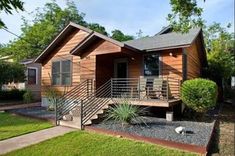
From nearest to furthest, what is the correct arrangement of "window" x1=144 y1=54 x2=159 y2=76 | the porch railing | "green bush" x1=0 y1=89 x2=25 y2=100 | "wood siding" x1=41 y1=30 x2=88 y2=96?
the porch railing, "window" x1=144 y1=54 x2=159 y2=76, "wood siding" x1=41 y1=30 x2=88 y2=96, "green bush" x1=0 y1=89 x2=25 y2=100

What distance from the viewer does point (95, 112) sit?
10.5 m

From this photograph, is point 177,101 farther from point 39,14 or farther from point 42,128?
point 39,14

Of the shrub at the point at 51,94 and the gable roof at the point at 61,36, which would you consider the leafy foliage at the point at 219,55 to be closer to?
the gable roof at the point at 61,36

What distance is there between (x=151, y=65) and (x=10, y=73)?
13.7 metres

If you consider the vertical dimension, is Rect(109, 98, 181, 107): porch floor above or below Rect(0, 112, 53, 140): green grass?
above

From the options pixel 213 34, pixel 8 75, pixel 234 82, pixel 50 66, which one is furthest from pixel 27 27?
pixel 234 82

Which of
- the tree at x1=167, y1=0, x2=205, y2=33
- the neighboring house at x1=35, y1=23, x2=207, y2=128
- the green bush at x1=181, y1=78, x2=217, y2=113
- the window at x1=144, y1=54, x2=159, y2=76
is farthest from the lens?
the window at x1=144, y1=54, x2=159, y2=76

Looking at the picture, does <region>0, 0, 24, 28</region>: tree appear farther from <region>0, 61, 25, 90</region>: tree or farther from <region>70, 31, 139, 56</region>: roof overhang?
<region>0, 61, 25, 90</region>: tree

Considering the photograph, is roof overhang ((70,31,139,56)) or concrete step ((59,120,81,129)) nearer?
concrete step ((59,120,81,129))

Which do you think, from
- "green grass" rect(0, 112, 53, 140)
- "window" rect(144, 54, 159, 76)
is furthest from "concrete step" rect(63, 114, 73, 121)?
"window" rect(144, 54, 159, 76)

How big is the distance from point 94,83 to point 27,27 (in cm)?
2823

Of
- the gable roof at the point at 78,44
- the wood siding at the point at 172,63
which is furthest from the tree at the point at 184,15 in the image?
the gable roof at the point at 78,44

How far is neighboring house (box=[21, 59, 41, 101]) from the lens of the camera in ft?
77.3

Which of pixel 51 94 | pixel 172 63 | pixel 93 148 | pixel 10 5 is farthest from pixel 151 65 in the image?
pixel 10 5
